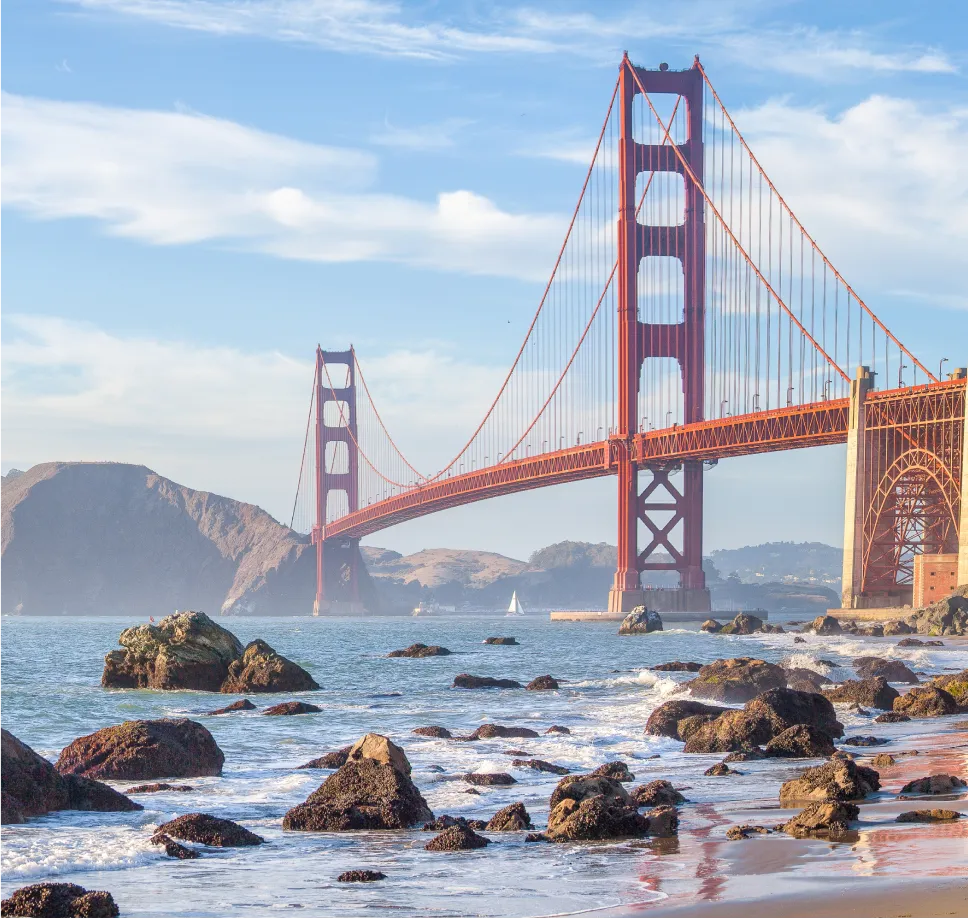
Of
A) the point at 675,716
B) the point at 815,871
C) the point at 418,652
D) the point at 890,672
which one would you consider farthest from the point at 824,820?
the point at 418,652

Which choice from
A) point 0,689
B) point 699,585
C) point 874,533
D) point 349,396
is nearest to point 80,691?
point 0,689

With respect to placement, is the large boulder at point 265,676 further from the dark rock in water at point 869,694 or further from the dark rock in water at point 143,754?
the dark rock in water at point 143,754

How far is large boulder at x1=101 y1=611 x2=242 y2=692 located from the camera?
31.2 metres

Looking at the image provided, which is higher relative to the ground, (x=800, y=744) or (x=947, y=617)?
(x=947, y=617)

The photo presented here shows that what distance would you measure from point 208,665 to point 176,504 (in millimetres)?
162380

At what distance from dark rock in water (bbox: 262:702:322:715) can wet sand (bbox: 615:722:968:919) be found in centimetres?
1369

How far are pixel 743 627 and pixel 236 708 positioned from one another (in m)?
42.3

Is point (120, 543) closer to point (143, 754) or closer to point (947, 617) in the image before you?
point (947, 617)

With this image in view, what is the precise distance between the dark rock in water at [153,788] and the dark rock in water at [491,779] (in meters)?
2.84

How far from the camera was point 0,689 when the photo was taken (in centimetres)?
3259

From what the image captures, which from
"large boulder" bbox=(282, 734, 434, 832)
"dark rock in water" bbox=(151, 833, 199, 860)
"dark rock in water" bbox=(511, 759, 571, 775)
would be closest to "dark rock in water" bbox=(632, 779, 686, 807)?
"large boulder" bbox=(282, 734, 434, 832)

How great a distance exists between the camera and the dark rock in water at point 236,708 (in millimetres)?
25094

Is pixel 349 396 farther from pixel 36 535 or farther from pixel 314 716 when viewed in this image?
pixel 314 716

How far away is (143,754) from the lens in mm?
15148
